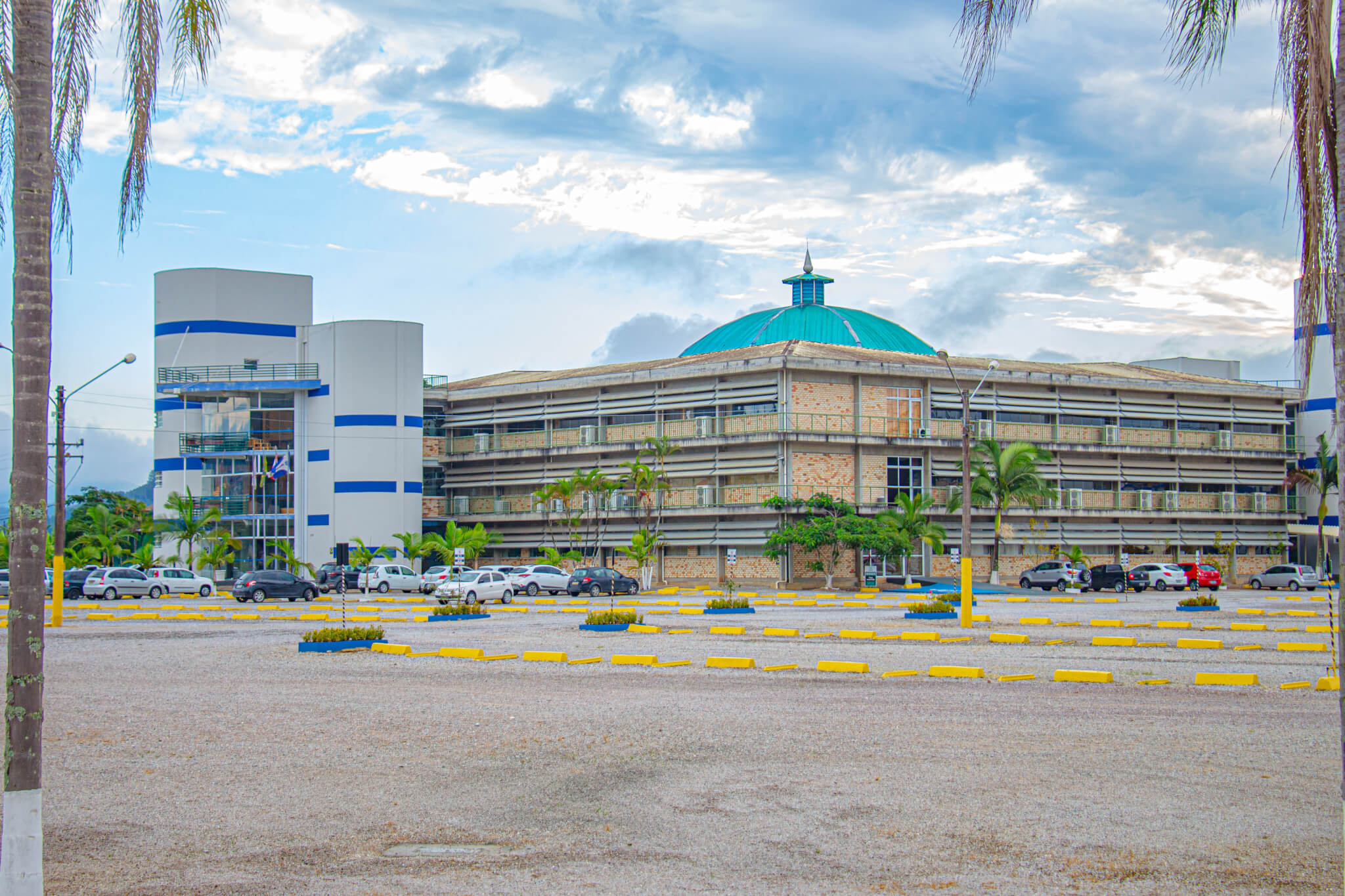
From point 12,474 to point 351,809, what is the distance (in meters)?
4.44

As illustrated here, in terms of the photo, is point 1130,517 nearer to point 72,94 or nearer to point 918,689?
point 918,689

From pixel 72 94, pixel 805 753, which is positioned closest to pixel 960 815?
pixel 805 753

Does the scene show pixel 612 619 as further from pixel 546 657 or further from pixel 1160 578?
pixel 1160 578

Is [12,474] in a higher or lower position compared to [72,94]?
lower

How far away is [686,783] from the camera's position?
1061 centimetres

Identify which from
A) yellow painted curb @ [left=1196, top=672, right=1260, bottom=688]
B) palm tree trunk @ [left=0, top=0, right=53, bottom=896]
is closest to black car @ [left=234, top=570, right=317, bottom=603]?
yellow painted curb @ [left=1196, top=672, right=1260, bottom=688]

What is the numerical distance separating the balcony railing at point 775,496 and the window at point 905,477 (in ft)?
1.83

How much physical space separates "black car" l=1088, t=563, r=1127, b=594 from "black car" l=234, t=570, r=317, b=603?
35877 millimetres

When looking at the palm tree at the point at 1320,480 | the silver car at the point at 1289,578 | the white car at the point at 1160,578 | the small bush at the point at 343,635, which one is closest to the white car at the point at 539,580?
the white car at the point at 1160,578

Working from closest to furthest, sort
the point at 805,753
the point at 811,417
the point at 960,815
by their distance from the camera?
the point at 960,815
the point at 805,753
the point at 811,417

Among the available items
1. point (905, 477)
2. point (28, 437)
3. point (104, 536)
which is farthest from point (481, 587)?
point (28, 437)

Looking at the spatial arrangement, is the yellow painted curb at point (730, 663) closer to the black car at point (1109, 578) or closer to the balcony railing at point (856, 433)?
the balcony railing at point (856, 433)

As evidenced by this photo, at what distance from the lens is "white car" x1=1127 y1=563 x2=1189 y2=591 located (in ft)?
186

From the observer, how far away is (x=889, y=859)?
816cm
